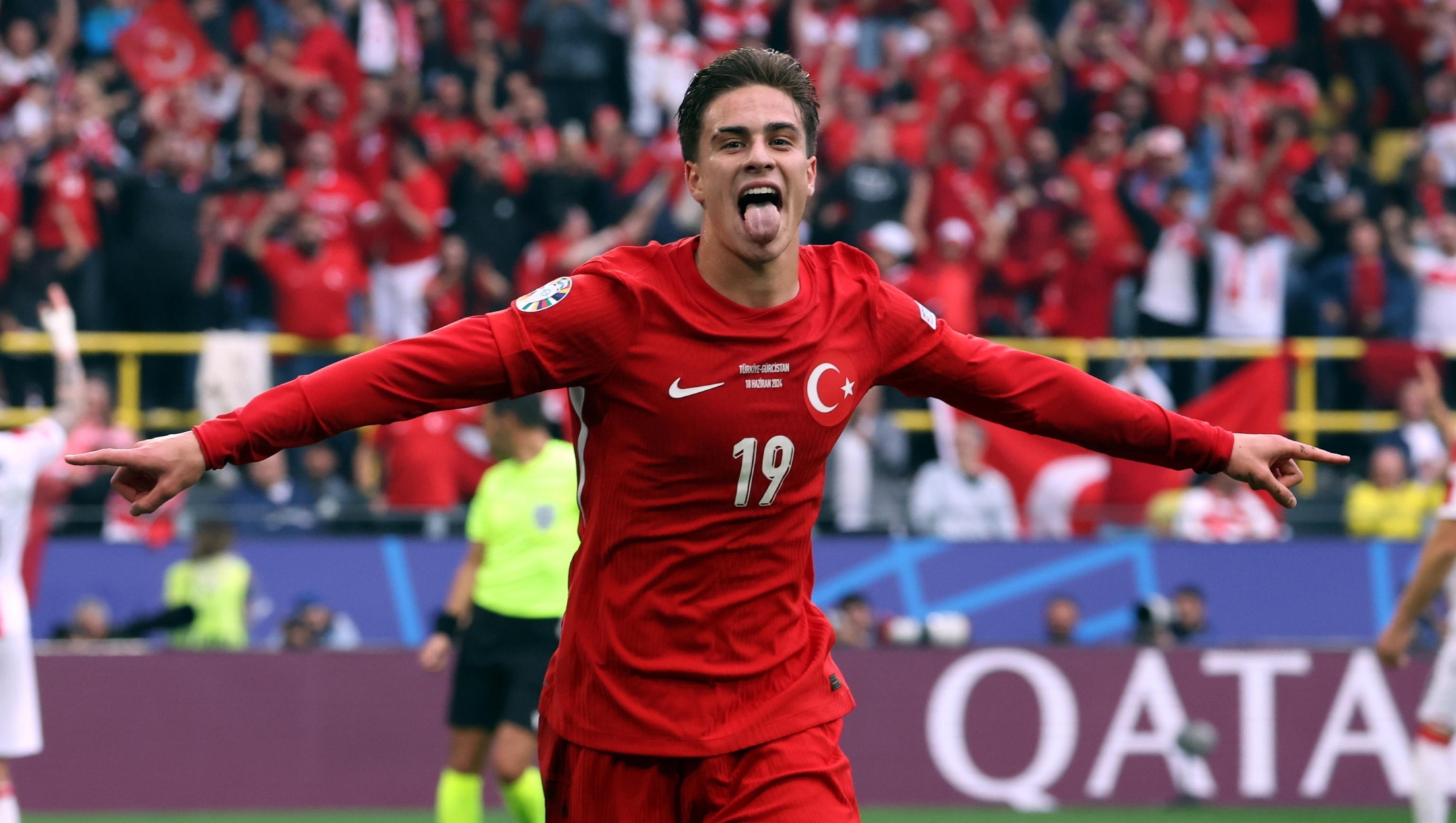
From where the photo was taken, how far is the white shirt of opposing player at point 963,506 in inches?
487

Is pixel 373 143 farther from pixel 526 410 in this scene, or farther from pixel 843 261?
pixel 843 261

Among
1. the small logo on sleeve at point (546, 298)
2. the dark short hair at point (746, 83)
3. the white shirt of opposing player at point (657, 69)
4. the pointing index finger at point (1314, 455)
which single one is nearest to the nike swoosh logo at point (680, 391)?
the small logo on sleeve at point (546, 298)

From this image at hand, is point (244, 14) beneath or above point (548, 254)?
above

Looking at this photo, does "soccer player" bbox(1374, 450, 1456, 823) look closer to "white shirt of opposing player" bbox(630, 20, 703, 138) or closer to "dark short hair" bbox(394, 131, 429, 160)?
"dark short hair" bbox(394, 131, 429, 160)

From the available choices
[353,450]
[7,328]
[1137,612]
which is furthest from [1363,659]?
[7,328]

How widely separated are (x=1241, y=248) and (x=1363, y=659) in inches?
167

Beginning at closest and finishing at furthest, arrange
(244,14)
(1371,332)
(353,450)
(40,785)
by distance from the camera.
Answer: (40,785)
(353,450)
(1371,332)
(244,14)

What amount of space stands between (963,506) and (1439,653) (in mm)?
4667

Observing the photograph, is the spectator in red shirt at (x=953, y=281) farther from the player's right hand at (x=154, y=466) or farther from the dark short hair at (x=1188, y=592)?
the player's right hand at (x=154, y=466)

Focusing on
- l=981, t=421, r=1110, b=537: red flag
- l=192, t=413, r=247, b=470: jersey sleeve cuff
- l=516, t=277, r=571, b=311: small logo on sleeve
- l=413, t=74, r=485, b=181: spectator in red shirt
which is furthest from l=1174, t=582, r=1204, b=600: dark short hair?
l=192, t=413, r=247, b=470: jersey sleeve cuff

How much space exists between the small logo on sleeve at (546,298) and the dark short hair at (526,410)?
418 centimetres

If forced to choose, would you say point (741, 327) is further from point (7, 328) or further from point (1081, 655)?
point (7, 328)

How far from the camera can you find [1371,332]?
14281 mm

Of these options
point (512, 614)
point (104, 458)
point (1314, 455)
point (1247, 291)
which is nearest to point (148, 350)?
point (512, 614)
